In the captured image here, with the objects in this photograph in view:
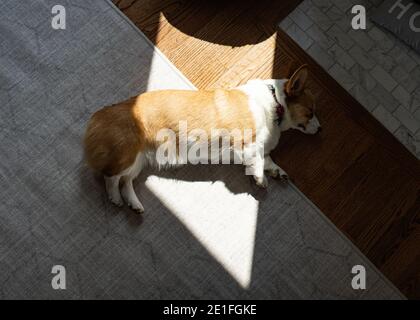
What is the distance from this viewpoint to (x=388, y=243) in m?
2.46

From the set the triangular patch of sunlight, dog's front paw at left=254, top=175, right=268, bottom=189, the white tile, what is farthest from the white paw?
the white tile

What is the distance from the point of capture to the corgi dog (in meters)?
2.20

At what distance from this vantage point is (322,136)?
260cm

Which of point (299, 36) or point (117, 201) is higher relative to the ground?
point (299, 36)

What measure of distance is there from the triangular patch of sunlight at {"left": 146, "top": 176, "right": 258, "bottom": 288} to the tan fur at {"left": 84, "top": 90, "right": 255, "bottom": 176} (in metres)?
0.29

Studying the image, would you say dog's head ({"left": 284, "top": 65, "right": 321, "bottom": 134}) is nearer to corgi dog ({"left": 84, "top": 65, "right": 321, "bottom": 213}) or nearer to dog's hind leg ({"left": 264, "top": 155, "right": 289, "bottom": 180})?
corgi dog ({"left": 84, "top": 65, "right": 321, "bottom": 213})

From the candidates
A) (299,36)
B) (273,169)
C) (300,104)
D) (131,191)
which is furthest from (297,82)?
(131,191)

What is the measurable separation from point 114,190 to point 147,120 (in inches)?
14.9

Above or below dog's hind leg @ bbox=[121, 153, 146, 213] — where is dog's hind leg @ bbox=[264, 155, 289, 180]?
below

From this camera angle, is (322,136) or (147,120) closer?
(147,120)

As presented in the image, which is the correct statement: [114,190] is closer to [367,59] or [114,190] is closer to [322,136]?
[322,136]

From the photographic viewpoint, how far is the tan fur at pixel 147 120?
7.18 feet

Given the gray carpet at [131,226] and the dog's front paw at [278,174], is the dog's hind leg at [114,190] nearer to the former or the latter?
the gray carpet at [131,226]

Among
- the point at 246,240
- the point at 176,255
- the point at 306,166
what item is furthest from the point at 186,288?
the point at 306,166
